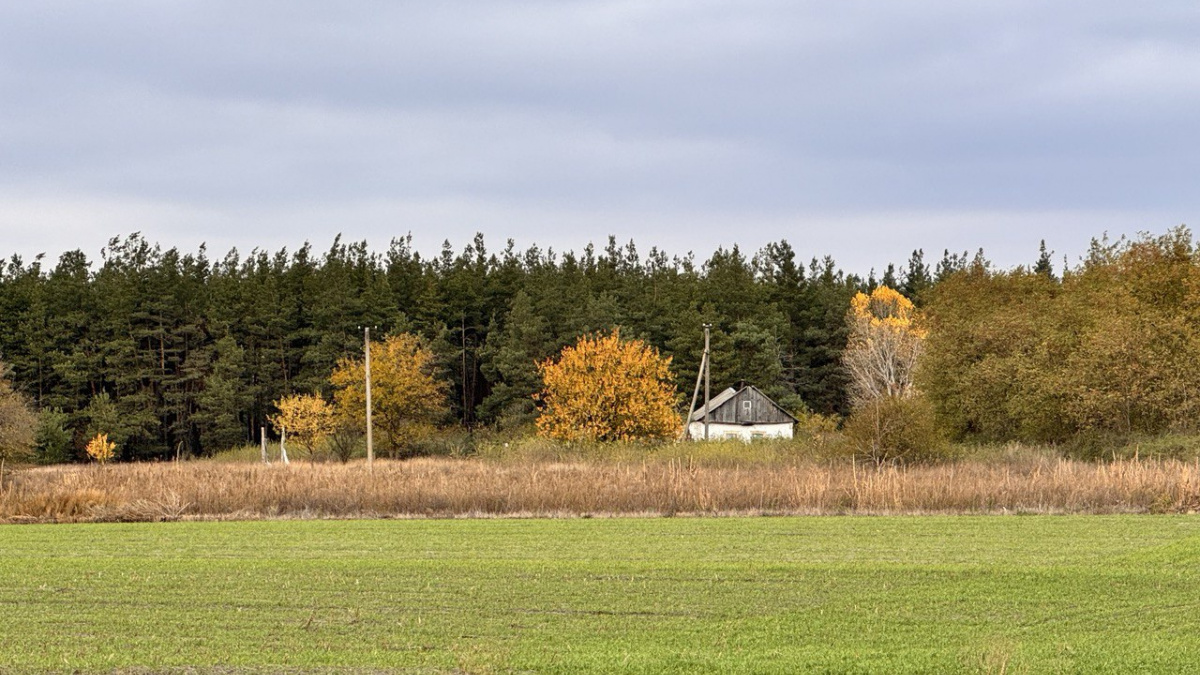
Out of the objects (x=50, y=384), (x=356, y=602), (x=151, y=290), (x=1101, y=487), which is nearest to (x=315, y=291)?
(x=151, y=290)

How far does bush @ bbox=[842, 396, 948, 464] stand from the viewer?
117 ft

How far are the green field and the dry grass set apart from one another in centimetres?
481

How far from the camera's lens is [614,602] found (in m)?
14.4

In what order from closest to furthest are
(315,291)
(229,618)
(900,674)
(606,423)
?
(900,674)
(229,618)
(606,423)
(315,291)

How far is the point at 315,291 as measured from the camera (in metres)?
85.4

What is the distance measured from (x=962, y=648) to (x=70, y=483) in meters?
25.4

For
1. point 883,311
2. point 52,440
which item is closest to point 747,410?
point 883,311

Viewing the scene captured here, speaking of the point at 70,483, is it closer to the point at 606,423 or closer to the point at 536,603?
the point at 536,603

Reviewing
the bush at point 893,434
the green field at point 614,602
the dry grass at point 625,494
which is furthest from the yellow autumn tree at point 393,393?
the green field at point 614,602

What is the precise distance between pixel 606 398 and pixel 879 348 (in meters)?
29.6

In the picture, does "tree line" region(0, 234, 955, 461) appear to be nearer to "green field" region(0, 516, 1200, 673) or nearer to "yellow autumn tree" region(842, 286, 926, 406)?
"yellow autumn tree" region(842, 286, 926, 406)

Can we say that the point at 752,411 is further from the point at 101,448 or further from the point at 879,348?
the point at 101,448

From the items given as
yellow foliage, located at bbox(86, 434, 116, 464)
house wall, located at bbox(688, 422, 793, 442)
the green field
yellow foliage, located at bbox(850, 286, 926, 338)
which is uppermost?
yellow foliage, located at bbox(850, 286, 926, 338)

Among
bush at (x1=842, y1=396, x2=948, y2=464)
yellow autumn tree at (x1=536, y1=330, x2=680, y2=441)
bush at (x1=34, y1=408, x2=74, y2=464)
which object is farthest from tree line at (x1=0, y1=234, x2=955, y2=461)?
bush at (x1=842, y1=396, x2=948, y2=464)
